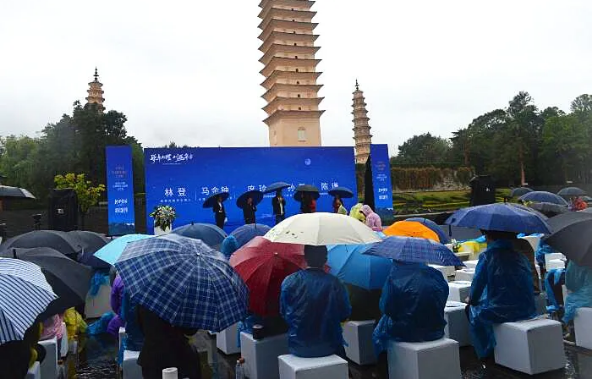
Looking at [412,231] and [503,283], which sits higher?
[412,231]

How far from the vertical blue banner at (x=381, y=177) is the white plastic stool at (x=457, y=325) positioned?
12.4m

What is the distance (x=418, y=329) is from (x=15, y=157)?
3515cm

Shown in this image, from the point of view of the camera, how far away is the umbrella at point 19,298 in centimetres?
176

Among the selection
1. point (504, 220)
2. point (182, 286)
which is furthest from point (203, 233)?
point (504, 220)

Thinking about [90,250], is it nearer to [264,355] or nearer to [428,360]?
[264,355]

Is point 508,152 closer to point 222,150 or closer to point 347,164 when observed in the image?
point 347,164

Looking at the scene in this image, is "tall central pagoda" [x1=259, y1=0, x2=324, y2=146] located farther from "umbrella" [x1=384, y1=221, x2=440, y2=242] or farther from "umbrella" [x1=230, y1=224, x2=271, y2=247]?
"umbrella" [x1=384, y1=221, x2=440, y2=242]

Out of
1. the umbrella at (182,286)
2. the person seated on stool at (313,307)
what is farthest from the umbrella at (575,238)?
the umbrella at (182,286)

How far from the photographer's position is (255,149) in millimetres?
16703

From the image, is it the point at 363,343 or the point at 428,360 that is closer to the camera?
the point at 428,360

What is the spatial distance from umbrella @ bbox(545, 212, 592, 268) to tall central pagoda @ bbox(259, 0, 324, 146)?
30758mm

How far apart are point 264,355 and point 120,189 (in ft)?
38.7

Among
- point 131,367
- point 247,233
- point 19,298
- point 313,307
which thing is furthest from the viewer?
point 247,233

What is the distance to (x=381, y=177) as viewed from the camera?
56.2ft
